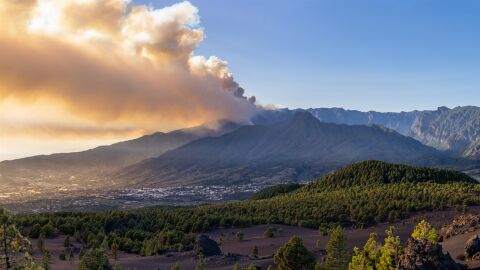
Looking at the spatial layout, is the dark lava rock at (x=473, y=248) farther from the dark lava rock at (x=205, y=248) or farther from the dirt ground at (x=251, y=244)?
the dark lava rock at (x=205, y=248)

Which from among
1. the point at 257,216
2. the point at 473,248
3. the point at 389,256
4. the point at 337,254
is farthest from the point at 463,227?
the point at 257,216

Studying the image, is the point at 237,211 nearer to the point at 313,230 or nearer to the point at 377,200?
the point at 313,230

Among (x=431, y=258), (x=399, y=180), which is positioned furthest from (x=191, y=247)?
(x=399, y=180)

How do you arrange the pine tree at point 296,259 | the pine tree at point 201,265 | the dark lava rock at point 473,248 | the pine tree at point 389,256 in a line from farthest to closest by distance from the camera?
the pine tree at point 201,265
the pine tree at point 296,259
the dark lava rock at point 473,248
the pine tree at point 389,256

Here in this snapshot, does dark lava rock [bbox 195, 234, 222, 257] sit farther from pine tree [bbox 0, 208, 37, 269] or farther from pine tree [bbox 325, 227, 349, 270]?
pine tree [bbox 0, 208, 37, 269]

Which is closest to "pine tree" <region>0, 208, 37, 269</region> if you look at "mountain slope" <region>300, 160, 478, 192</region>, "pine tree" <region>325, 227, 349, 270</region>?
"pine tree" <region>325, 227, 349, 270</region>

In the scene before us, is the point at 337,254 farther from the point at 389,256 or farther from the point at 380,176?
the point at 380,176

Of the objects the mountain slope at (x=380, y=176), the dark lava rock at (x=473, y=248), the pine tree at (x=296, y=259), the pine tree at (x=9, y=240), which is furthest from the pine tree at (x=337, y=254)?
the mountain slope at (x=380, y=176)
